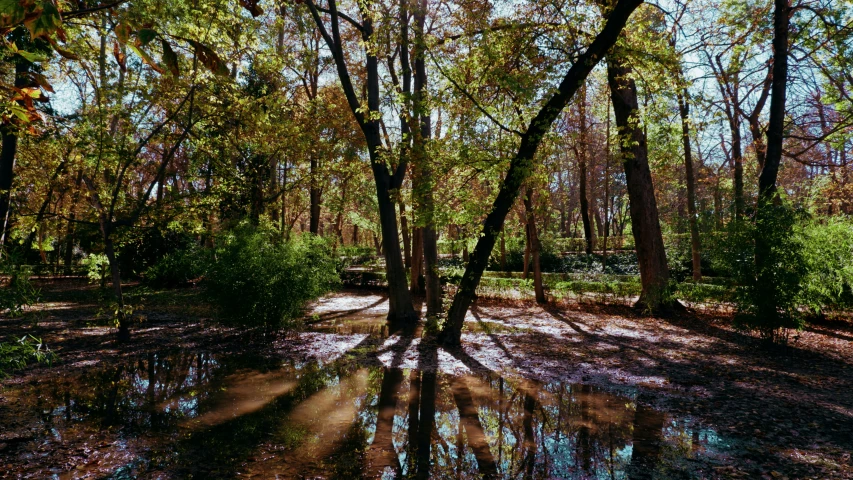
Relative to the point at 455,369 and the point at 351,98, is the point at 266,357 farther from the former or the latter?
the point at 351,98

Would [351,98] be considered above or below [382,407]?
above

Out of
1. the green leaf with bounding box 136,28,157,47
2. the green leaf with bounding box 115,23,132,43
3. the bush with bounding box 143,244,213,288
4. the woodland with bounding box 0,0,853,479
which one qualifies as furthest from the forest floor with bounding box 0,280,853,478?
the green leaf with bounding box 136,28,157,47

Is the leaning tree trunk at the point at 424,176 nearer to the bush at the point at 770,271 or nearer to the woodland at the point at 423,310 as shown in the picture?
the woodland at the point at 423,310

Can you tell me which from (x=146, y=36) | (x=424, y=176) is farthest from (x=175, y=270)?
(x=146, y=36)

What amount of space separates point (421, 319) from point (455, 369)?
505cm

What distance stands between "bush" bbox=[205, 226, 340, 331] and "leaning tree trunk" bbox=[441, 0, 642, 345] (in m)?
3.01

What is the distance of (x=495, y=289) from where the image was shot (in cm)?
1702

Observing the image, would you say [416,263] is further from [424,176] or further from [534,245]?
[424,176]

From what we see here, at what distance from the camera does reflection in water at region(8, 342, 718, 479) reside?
12.8 feet

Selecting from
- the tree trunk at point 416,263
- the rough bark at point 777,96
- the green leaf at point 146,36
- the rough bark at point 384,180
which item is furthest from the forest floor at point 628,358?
the green leaf at point 146,36

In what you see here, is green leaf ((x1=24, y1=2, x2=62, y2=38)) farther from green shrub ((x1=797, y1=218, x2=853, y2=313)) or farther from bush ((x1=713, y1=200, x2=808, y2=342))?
green shrub ((x1=797, y1=218, x2=853, y2=313))

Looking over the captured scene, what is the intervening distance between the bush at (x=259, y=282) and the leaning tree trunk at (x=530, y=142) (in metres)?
3.01

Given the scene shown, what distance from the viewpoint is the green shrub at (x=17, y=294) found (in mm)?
3199

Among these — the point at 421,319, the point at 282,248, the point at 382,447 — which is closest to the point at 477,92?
the point at 282,248
